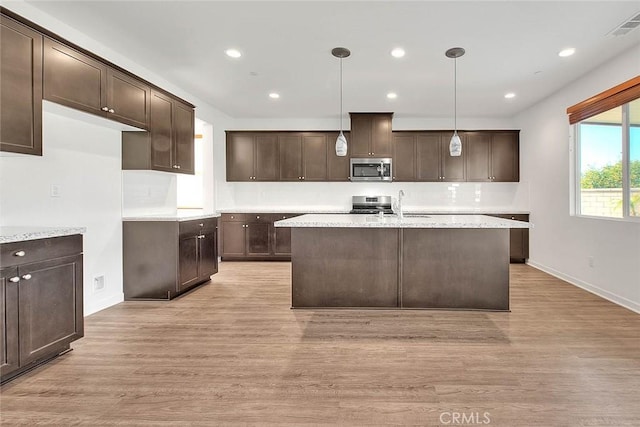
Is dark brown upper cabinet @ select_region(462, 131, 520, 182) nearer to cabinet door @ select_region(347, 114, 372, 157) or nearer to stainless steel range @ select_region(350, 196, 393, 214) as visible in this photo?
stainless steel range @ select_region(350, 196, 393, 214)

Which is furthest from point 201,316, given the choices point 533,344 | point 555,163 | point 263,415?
point 555,163

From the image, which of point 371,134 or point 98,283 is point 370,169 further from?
point 98,283

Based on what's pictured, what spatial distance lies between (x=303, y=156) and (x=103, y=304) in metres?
3.95

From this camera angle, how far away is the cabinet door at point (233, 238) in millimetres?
6070

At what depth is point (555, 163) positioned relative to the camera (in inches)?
190

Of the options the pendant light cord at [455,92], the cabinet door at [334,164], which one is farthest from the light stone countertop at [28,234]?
the cabinet door at [334,164]

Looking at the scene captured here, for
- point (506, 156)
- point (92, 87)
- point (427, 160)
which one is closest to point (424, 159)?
point (427, 160)

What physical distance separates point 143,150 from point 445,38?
128 inches

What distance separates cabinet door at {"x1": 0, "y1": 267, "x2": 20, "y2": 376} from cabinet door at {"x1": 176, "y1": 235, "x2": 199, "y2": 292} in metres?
1.75

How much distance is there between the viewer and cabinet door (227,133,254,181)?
6.36 metres

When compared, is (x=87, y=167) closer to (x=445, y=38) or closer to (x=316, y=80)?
(x=316, y=80)

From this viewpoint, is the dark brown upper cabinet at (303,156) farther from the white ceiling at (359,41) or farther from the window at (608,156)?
Answer: the window at (608,156)

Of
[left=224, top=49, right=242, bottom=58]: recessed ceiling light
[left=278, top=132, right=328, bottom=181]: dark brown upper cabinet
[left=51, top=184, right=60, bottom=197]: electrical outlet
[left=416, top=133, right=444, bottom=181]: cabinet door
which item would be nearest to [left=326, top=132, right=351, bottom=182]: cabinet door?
[left=278, top=132, right=328, bottom=181]: dark brown upper cabinet

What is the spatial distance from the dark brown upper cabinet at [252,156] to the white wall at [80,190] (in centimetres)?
277
